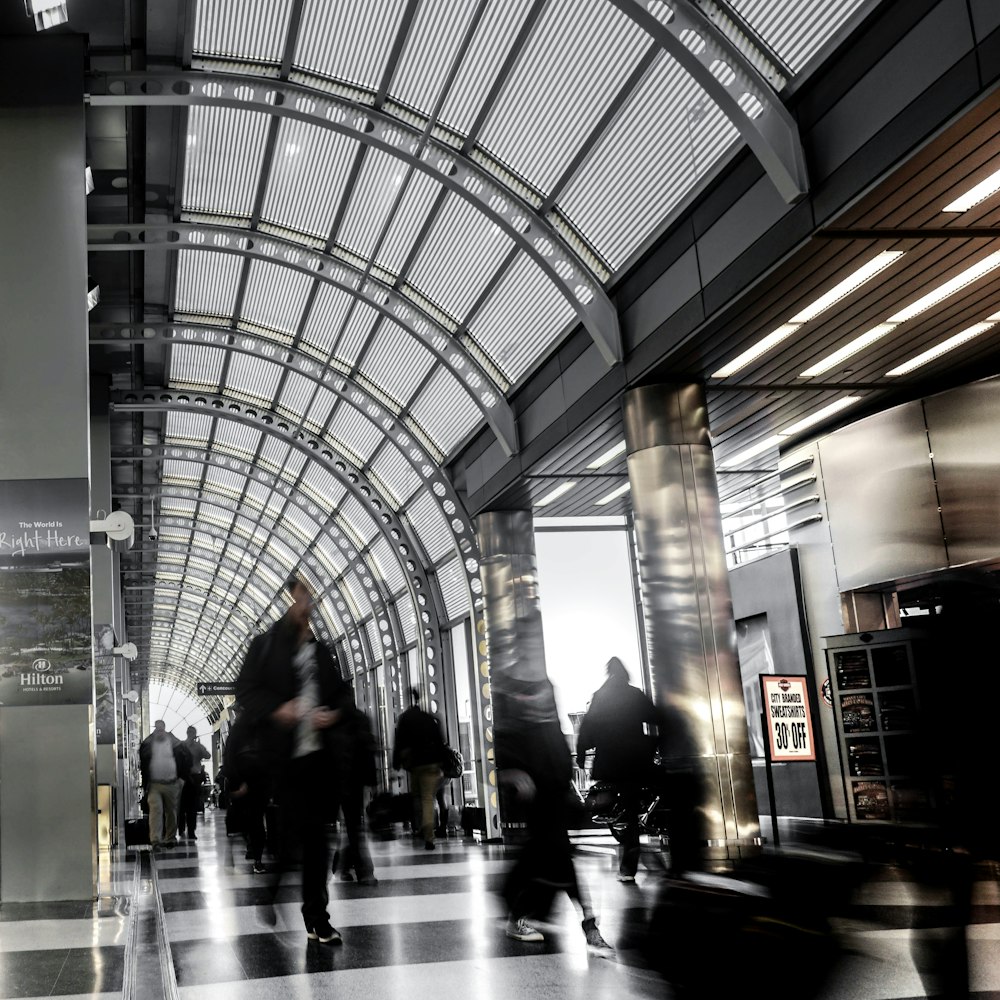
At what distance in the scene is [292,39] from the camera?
12.0 metres

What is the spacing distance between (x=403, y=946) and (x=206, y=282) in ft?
47.2

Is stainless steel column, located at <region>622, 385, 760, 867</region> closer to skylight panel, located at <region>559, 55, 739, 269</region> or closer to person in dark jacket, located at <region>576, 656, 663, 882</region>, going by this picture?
skylight panel, located at <region>559, 55, 739, 269</region>

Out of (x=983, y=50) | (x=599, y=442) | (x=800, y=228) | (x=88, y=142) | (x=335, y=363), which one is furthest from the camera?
(x=335, y=363)

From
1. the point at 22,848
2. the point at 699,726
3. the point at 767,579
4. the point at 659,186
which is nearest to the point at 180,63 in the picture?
the point at 659,186

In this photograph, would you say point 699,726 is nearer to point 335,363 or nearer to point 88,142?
point 88,142

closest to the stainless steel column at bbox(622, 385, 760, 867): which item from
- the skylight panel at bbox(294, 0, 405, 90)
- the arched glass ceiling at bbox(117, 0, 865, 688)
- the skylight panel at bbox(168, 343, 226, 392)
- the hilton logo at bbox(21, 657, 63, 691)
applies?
the arched glass ceiling at bbox(117, 0, 865, 688)

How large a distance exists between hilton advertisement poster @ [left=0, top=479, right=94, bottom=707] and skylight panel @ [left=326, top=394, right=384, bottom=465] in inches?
517

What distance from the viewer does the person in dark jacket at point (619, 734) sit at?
340 inches

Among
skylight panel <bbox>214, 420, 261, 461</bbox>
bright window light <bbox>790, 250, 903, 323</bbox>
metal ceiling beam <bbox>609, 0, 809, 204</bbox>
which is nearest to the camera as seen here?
metal ceiling beam <bbox>609, 0, 809, 204</bbox>

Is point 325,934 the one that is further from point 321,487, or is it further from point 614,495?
point 321,487

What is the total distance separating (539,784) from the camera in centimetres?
636

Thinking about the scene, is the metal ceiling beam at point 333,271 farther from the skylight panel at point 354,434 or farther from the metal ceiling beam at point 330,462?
the skylight panel at point 354,434

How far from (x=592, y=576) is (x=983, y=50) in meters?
14.2

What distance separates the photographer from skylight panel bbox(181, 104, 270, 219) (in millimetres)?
14094
